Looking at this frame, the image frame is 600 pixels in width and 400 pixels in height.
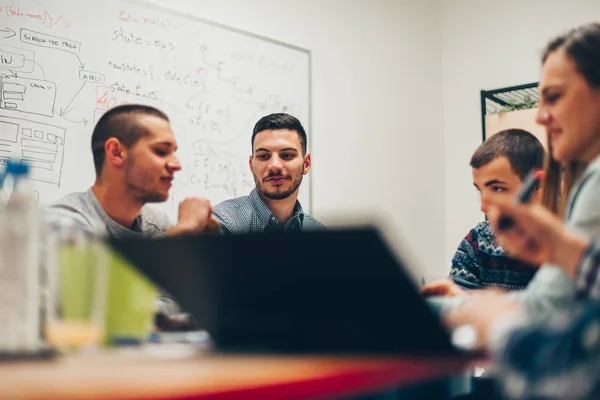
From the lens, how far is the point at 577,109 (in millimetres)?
1124

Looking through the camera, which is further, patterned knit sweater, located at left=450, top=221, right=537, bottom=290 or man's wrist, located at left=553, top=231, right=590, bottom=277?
patterned knit sweater, located at left=450, top=221, right=537, bottom=290

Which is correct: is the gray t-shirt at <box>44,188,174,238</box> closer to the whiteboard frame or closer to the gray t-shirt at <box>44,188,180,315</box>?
the gray t-shirt at <box>44,188,180,315</box>

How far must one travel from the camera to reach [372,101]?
3568 mm

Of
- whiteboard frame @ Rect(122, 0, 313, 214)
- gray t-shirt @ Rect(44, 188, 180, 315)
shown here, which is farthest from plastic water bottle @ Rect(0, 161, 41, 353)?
whiteboard frame @ Rect(122, 0, 313, 214)

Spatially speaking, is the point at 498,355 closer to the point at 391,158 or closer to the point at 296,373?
the point at 296,373

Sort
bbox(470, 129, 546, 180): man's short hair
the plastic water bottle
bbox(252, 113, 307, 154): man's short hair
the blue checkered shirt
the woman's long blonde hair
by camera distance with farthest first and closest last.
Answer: bbox(252, 113, 307, 154): man's short hair, the blue checkered shirt, bbox(470, 129, 546, 180): man's short hair, the woman's long blonde hair, the plastic water bottle

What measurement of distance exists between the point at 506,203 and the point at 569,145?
16.9 inches

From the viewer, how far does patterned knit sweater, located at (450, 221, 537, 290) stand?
2.07 metres

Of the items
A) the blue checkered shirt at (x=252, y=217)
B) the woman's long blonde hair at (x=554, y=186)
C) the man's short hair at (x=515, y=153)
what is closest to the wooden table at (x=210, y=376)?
the woman's long blonde hair at (x=554, y=186)

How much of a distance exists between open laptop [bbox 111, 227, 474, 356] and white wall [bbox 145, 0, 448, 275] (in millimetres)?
2235

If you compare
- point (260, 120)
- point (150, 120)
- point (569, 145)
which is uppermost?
point (260, 120)

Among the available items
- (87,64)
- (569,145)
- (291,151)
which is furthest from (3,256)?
(291,151)

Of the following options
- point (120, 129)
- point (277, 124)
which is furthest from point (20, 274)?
point (277, 124)

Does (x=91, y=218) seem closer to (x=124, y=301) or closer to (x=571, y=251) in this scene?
(x=124, y=301)
